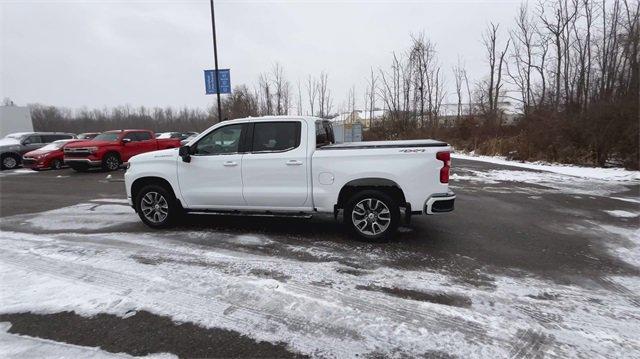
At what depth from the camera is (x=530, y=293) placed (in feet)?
13.5

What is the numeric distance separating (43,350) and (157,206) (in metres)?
3.79

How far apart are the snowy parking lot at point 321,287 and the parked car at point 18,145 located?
1480cm

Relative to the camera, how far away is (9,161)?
19.2 meters

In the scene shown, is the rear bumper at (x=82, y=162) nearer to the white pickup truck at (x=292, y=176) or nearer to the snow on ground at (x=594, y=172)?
the white pickup truck at (x=292, y=176)

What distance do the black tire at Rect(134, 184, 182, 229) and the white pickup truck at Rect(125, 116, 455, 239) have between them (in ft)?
0.06

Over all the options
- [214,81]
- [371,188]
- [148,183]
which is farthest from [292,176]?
[214,81]

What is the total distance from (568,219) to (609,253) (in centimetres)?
214

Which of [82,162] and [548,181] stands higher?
[82,162]

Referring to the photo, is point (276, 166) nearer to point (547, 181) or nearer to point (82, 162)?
point (547, 181)

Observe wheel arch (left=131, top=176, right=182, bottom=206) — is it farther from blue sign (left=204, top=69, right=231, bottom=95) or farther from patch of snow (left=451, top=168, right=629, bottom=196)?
blue sign (left=204, top=69, right=231, bottom=95)

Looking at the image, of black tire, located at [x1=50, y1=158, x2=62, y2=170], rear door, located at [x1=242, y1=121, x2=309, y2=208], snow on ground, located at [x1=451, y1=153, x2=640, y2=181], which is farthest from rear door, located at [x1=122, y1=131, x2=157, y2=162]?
snow on ground, located at [x1=451, y1=153, x2=640, y2=181]

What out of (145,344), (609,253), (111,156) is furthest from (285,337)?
(111,156)

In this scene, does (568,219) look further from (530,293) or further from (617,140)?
(617,140)

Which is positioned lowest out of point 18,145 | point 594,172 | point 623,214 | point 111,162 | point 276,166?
point 623,214
